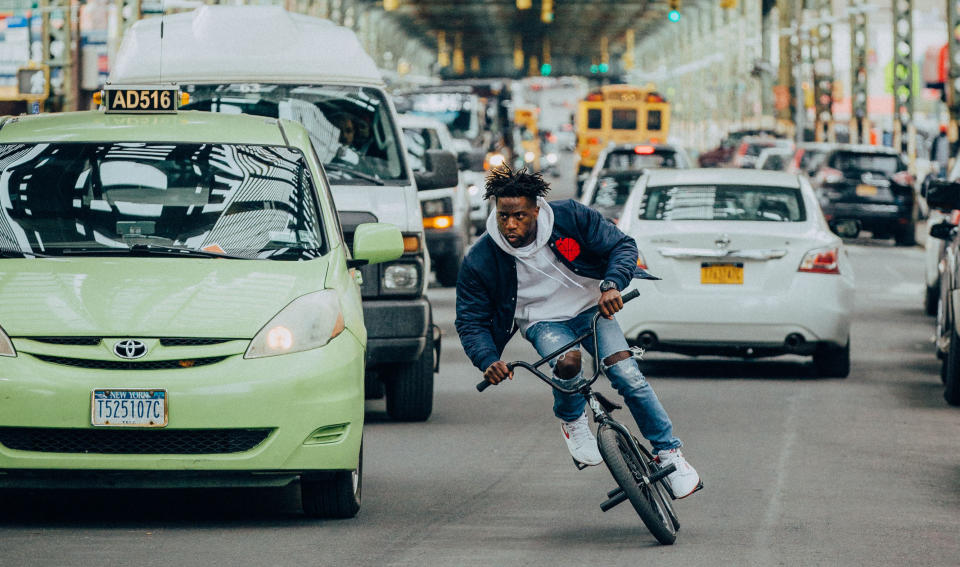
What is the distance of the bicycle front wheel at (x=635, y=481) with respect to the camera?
748 centimetres

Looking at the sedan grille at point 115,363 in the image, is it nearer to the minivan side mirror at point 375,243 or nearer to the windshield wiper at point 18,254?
the windshield wiper at point 18,254

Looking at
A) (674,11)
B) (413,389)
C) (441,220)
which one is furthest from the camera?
(674,11)

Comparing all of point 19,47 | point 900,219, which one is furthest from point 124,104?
point 19,47

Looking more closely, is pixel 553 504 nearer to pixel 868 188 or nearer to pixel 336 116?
pixel 336 116

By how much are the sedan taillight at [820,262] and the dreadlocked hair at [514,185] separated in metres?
6.61

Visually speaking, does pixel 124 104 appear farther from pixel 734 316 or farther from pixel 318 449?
pixel 734 316

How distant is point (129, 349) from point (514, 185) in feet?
5.53

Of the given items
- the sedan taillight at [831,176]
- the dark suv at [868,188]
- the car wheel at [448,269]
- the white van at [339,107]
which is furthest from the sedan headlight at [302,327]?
the sedan taillight at [831,176]

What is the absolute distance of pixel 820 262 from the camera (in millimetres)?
14070

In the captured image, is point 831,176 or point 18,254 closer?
point 18,254

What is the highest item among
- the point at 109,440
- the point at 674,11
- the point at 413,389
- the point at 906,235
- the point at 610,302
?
the point at 674,11

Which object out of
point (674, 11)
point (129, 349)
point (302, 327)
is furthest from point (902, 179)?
point (129, 349)

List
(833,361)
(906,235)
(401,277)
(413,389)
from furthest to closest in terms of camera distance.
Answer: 1. (906,235)
2. (833,361)
3. (413,389)
4. (401,277)

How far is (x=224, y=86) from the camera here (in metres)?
12.4
